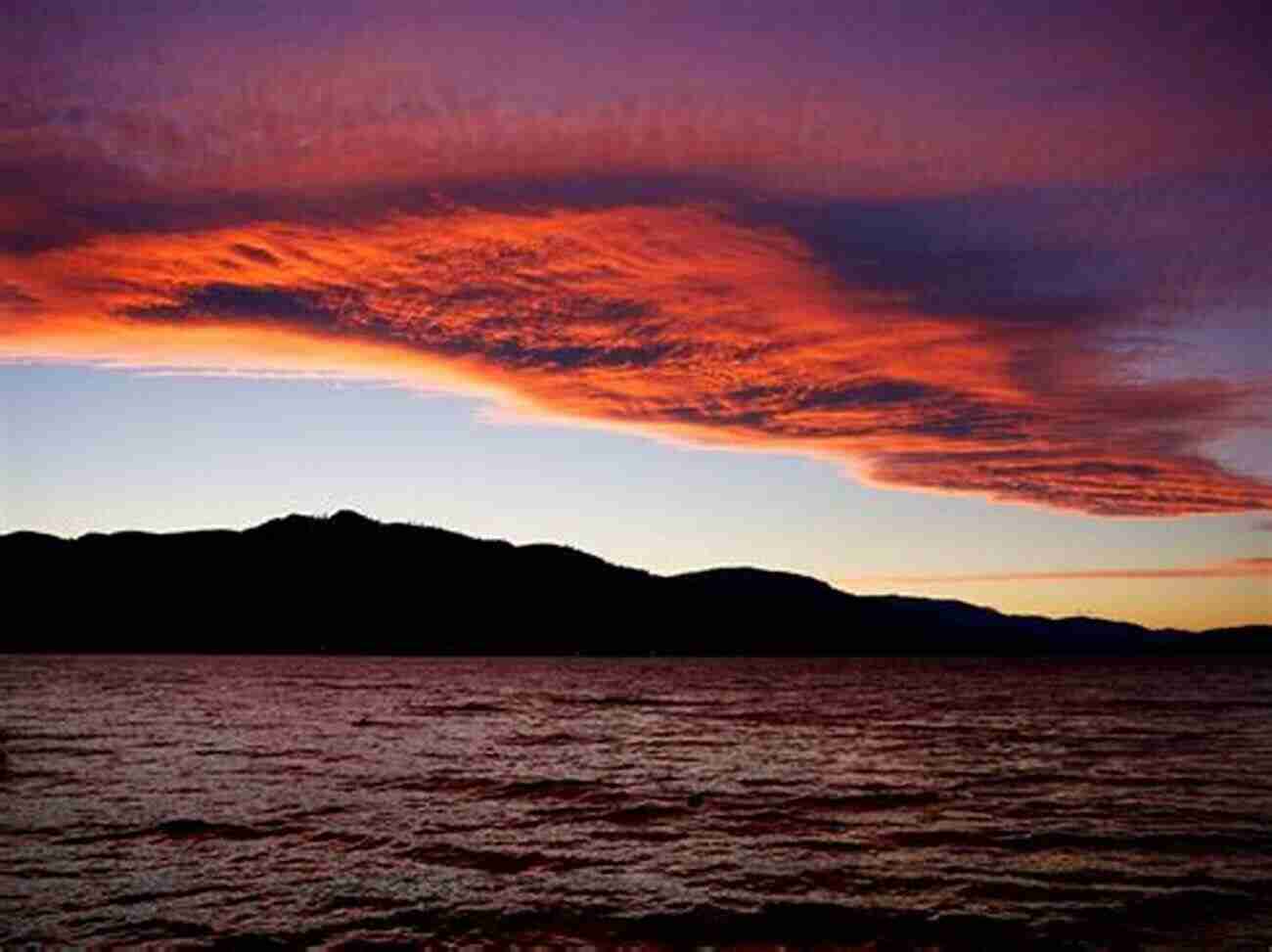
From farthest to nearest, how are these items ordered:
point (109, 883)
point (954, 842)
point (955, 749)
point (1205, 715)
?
point (1205, 715)
point (955, 749)
point (954, 842)
point (109, 883)

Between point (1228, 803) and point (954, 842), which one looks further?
point (1228, 803)

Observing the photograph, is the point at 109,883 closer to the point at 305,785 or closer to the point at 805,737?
the point at 305,785

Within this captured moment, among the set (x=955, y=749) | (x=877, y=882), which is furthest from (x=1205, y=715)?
(x=877, y=882)

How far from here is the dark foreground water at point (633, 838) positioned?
17.6 metres

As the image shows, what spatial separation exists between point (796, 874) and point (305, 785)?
60.2 feet

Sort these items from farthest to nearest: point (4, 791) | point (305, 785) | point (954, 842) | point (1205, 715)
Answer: point (1205, 715)
point (305, 785)
point (4, 791)
point (954, 842)

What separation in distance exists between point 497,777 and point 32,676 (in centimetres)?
11583

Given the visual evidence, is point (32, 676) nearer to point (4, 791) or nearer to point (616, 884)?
point (4, 791)

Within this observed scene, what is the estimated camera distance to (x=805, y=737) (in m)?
52.3

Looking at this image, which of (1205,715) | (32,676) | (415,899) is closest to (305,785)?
(415,899)

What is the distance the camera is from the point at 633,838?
82.5 feet

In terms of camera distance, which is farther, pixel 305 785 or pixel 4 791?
pixel 305 785

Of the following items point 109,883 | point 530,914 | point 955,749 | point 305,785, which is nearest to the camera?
point 530,914

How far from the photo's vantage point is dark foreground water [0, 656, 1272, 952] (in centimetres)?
1764
